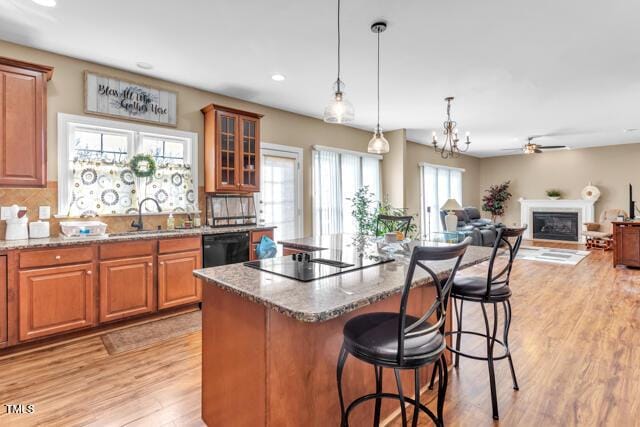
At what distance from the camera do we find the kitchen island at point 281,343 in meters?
1.38

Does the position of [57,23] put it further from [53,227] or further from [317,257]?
[317,257]

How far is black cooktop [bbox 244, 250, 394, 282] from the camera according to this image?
5.65 feet

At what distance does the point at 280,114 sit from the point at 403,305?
4.51 m

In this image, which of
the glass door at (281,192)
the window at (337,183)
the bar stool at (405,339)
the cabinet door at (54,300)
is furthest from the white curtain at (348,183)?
the bar stool at (405,339)

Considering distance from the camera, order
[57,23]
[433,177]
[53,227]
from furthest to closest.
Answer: [433,177], [53,227], [57,23]

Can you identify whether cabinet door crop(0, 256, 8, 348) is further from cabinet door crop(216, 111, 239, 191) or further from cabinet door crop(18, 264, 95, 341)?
cabinet door crop(216, 111, 239, 191)

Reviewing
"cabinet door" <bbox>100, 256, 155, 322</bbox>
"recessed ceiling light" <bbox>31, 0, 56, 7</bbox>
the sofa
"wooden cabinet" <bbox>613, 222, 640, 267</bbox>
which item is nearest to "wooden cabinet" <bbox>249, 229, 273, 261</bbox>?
"cabinet door" <bbox>100, 256, 155, 322</bbox>

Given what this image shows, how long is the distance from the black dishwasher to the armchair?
8.41 meters

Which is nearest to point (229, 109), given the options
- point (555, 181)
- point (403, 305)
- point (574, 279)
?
point (403, 305)

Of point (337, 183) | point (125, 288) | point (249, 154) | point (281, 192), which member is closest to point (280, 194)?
point (281, 192)

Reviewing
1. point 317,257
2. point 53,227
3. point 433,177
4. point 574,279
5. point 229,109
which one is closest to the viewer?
point 317,257

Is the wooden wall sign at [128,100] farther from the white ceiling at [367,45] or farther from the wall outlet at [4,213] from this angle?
the wall outlet at [4,213]

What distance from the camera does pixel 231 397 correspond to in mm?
1601

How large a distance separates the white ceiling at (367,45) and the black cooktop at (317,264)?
6.11 ft
